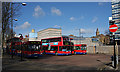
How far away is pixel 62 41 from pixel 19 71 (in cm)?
1680

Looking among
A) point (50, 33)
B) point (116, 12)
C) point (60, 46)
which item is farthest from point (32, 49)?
point (50, 33)

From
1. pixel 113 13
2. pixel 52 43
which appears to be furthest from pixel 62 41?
pixel 113 13

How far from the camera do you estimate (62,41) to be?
26359 mm

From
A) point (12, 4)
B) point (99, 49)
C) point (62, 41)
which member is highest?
point (12, 4)

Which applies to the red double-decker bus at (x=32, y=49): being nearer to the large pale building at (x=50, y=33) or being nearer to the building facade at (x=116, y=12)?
the building facade at (x=116, y=12)

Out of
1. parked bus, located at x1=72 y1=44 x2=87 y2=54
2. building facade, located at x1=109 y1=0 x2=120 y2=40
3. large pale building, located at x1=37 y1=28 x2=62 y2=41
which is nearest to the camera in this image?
parked bus, located at x1=72 y1=44 x2=87 y2=54

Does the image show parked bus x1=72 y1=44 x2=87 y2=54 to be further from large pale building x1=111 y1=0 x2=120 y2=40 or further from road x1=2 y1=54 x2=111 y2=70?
large pale building x1=111 y1=0 x2=120 y2=40

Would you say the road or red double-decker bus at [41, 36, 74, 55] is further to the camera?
red double-decker bus at [41, 36, 74, 55]

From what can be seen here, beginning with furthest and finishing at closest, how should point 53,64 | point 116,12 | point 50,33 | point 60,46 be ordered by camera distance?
point 50,33
point 116,12
point 60,46
point 53,64

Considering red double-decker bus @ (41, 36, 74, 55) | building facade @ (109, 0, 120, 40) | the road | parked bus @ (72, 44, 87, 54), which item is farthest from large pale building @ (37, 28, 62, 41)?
the road

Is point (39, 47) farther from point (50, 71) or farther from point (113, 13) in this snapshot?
point (113, 13)

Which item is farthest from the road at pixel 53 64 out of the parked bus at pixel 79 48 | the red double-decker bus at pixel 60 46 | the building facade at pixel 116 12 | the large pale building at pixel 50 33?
the large pale building at pixel 50 33

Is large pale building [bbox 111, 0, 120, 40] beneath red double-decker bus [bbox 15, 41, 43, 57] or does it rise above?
above

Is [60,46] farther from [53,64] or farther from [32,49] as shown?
[53,64]
